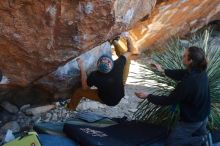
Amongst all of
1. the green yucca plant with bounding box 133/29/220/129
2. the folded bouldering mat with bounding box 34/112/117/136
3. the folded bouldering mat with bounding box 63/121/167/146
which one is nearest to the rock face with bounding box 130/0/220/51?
the green yucca plant with bounding box 133/29/220/129

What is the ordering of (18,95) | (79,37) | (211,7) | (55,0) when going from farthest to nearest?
(211,7)
(18,95)
(79,37)
(55,0)

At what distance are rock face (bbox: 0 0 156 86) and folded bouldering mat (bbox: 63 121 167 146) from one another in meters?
0.92

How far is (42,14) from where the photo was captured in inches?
205

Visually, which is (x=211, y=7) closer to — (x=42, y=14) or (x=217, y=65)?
(x=217, y=65)

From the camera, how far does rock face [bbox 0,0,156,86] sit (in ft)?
17.0

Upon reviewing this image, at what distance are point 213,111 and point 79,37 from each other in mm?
2058

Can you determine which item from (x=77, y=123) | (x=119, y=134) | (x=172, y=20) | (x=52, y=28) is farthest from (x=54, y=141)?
(x=172, y=20)

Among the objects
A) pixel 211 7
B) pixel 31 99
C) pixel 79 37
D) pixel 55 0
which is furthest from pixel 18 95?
pixel 211 7

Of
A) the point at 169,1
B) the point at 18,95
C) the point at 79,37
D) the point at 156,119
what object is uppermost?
the point at 169,1

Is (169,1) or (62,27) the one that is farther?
(169,1)

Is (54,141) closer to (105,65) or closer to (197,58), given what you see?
(105,65)

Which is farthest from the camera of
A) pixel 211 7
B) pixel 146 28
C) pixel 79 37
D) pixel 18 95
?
pixel 211 7

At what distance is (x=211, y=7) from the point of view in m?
11.1

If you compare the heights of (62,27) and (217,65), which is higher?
(62,27)
